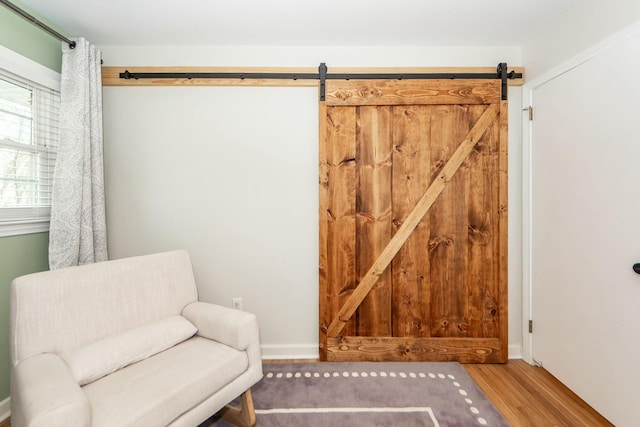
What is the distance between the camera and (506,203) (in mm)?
2277

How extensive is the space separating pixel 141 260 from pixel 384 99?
6.79 feet

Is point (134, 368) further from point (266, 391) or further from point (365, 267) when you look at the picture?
point (365, 267)

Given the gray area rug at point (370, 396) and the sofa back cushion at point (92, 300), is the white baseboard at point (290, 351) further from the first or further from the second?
the sofa back cushion at point (92, 300)

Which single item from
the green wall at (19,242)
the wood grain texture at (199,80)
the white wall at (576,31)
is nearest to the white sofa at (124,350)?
the green wall at (19,242)

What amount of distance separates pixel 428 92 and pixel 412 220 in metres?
1.02

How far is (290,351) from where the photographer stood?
7.72 feet

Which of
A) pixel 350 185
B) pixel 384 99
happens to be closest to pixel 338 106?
pixel 384 99

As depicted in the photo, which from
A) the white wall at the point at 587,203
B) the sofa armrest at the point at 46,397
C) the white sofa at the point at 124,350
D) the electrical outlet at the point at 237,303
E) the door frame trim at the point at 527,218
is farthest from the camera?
the electrical outlet at the point at 237,303

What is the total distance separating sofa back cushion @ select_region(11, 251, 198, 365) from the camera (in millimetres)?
1334

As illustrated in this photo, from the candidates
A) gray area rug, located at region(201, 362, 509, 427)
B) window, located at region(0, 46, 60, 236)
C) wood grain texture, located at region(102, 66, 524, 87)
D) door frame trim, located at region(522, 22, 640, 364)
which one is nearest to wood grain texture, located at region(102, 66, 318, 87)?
wood grain texture, located at region(102, 66, 524, 87)

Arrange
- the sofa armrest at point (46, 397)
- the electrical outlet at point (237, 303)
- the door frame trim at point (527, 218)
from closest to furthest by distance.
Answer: the sofa armrest at point (46, 397)
the door frame trim at point (527, 218)
the electrical outlet at point (237, 303)

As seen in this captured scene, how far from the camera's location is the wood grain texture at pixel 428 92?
227cm

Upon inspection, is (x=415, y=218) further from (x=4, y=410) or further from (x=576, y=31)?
(x=4, y=410)

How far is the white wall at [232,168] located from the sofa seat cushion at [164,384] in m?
0.80
